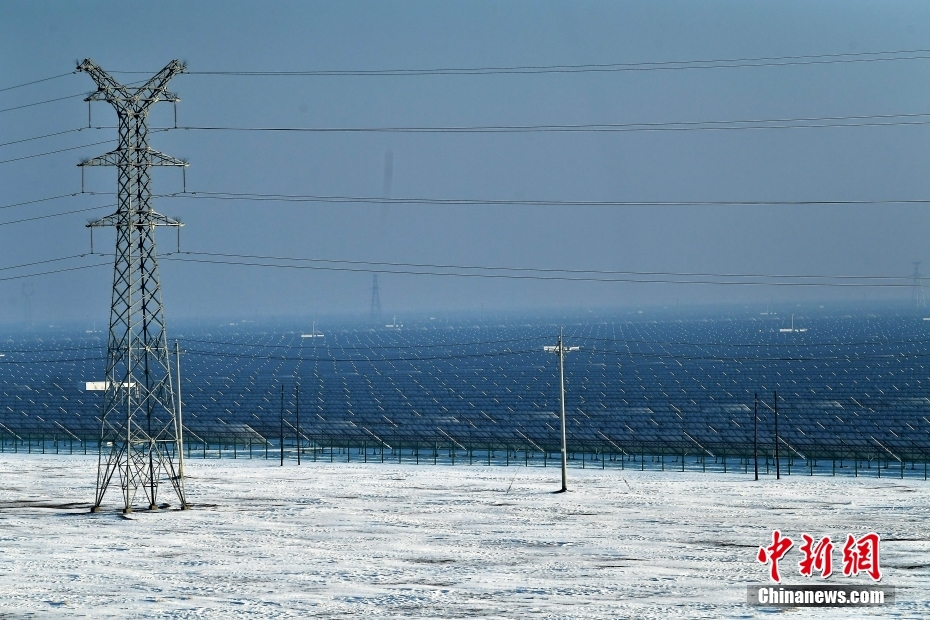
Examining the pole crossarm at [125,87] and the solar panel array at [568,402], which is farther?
the solar panel array at [568,402]

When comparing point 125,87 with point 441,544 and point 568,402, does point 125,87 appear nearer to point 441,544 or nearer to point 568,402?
point 441,544

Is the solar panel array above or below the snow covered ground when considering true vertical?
above

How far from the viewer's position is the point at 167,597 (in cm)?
2577

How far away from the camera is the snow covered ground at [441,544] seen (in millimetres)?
25016

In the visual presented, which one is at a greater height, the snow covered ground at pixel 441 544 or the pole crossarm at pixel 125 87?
the pole crossarm at pixel 125 87

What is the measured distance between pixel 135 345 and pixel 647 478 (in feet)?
76.0

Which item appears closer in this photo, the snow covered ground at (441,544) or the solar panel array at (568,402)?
the snow covered ground at (441,544)

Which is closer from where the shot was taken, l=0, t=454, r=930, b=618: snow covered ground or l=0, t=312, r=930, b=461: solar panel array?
l=0, t=454, r=930, b=618: snow covered ground

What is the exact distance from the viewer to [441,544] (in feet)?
107

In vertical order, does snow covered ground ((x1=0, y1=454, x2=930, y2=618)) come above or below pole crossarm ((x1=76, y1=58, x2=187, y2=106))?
below

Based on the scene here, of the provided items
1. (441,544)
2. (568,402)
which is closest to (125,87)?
(441,544)

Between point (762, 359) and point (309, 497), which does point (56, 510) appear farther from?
point (762, 359)

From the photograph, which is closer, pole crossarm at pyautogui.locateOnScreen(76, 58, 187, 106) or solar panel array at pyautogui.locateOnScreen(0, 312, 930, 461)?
pole crossarm at pyautogui.locateOnScreen(76, 58, 187, 106)

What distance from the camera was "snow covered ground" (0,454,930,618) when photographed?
25.0 meters
